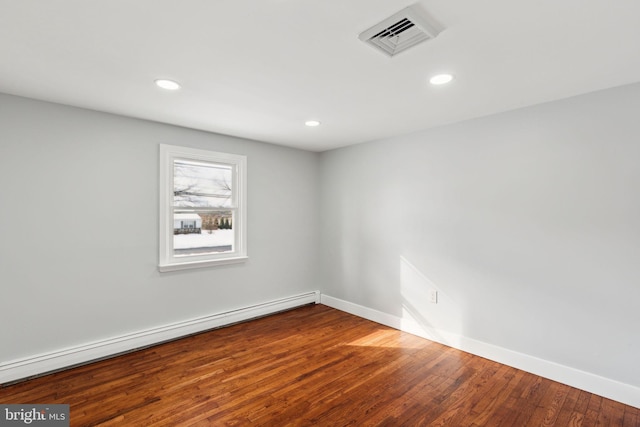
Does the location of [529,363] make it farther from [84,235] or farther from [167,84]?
[84,235]

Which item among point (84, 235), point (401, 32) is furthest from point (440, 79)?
point (84, 235)

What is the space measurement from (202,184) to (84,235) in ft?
4.13

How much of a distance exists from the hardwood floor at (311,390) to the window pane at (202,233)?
40.5 inches

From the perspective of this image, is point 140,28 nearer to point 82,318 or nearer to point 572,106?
point 82,318

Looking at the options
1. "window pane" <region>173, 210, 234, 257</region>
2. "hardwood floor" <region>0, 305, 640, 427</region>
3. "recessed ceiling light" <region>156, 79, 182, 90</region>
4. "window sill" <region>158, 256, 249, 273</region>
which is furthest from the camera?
"window pane" <region>173, 210, 234, 257</region>

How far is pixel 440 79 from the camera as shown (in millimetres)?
2164

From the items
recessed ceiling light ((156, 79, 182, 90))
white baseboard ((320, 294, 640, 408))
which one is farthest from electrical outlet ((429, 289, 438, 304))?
recessed ceiling light ((156, 79, 182, 90))

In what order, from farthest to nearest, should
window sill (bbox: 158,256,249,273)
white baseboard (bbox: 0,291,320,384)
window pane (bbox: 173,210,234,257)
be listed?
window pane (bbox: 173,210,234,257)
window sill (bbox: 158,256,249,273)
white baseboard (bbox: 0,291,320,384)

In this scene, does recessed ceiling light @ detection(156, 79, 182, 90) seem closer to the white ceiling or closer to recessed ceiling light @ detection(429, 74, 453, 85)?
the white ceiling

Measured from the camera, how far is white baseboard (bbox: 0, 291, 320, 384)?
2477 millimetres

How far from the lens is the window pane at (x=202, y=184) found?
3.43 meters

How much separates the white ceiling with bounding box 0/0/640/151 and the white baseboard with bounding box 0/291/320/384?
7.18 ft

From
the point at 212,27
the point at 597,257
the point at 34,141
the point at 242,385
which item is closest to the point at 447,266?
the point at 597,257

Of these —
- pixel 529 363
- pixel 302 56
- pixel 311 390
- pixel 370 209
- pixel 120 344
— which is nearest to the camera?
pixel 302 56
